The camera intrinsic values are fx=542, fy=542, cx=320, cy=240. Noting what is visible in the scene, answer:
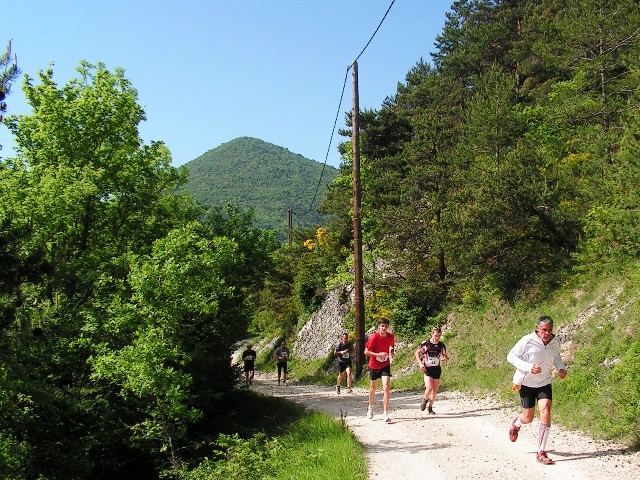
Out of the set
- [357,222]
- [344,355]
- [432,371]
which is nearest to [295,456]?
[432,371]

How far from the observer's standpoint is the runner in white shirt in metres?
6.86

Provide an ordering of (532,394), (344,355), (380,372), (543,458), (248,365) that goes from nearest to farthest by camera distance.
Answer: (543,458) → (532,394) → (380,372) → (344,355) → (248,365)

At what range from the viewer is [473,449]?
792cm

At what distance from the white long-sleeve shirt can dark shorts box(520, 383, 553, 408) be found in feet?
0.20

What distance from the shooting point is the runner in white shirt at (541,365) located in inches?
270

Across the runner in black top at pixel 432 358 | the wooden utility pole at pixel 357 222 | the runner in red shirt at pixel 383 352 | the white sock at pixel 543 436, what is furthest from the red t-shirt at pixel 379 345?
the wooden utility pole at pixel 357 222

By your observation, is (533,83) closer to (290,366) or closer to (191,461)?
(290,366)

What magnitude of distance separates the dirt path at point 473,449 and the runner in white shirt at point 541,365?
0.46 m

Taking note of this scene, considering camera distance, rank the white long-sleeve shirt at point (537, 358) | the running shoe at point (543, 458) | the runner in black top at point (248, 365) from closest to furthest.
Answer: the running shoe at point (543, 458) → the white long-sleeve shirt at point (537, 358) → the runner in black top at point (248, 365)

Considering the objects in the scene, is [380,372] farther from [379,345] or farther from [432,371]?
[432,371]

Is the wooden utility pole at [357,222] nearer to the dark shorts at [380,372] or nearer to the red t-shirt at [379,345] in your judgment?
the dark shorts at [380,372]

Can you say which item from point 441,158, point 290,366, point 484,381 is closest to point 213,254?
point 484,381

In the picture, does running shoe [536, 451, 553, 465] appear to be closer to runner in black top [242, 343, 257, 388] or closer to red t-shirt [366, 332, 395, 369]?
red t-shirt [366, 332, 395, 369]

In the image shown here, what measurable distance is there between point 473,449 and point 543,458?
1246 mm
